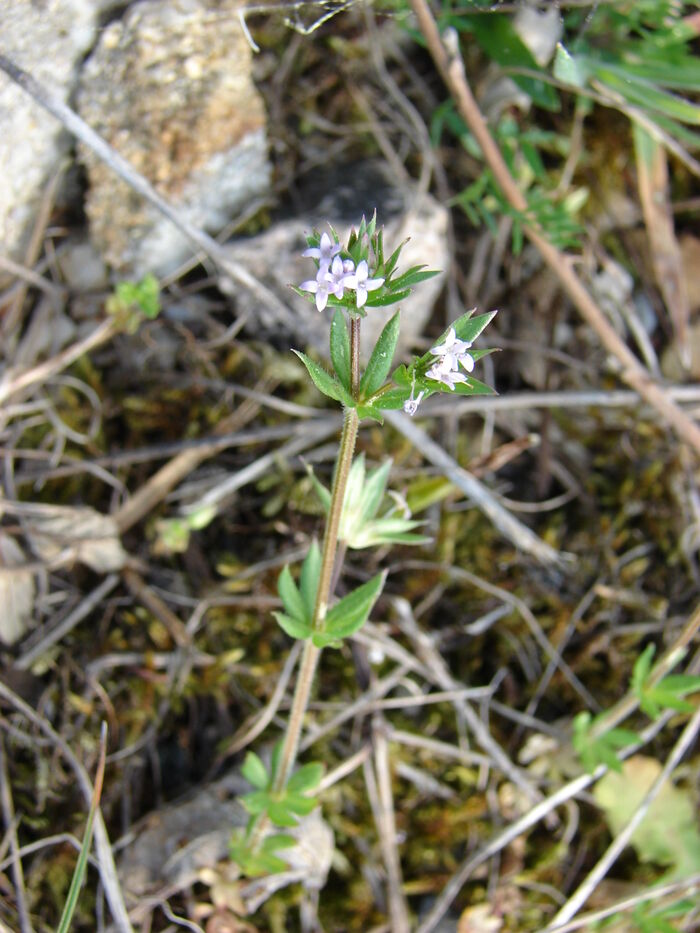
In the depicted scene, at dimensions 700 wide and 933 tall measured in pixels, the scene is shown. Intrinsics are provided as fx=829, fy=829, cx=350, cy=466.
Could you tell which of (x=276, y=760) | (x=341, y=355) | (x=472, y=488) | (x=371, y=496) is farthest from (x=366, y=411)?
(x=472, y=488)

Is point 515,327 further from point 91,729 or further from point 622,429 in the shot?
point 91,729

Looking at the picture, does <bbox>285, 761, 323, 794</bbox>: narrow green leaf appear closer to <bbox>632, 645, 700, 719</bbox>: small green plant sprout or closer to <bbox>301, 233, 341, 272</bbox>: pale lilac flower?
<bbox>632, 645, 700, 719</bbox>: small green plant sprout

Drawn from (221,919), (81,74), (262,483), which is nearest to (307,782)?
(221,919)

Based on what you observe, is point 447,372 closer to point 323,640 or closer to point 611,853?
point 323,640

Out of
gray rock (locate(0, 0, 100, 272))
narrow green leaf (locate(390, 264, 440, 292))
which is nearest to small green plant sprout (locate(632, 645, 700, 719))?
narrow green leaf (locate(390, 264, 440, 292))

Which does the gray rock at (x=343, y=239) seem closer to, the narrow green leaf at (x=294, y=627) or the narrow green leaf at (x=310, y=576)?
the narrow green leaf at (x=310, y=576)

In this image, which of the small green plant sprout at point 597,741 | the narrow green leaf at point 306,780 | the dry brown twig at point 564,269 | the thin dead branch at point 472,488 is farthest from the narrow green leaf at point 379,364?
the small green plant sprout at point 597,741
